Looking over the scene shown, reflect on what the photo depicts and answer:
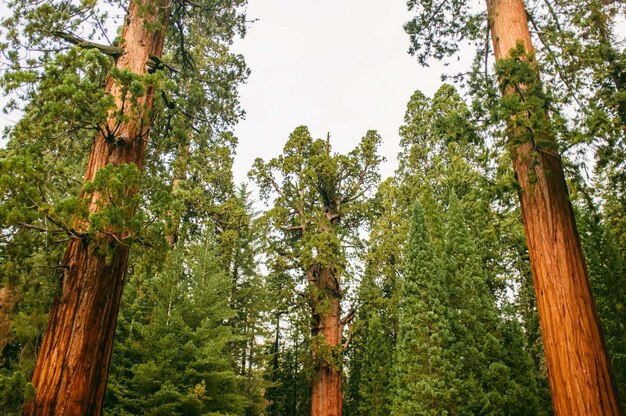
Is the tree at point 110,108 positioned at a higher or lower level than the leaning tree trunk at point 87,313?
higher

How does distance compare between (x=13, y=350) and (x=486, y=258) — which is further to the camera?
(x=486, y=258)

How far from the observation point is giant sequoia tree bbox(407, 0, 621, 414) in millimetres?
3802

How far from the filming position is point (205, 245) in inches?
584

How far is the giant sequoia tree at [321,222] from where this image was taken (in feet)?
46.4

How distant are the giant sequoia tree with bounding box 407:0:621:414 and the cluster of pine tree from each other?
0.08 feet

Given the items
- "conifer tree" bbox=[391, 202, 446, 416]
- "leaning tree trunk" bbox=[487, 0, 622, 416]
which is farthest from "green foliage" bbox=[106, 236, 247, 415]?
"leaning tree trunk" bbox=[487, 0, 622, 416]

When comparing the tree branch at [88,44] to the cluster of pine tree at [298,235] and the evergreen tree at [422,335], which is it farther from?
the evergreen tree at [422,335]

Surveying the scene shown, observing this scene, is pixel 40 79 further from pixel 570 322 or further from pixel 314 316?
pixel 314 316

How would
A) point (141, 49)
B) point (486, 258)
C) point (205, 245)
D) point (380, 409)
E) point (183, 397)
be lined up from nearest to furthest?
point (141, 49), point (183, 397), point (205, 245), point (380, 409), point (486, 258)

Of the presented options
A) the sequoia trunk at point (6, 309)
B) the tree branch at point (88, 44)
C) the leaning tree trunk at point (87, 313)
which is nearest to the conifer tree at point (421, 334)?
the sequoia trunk at point (6, 309)

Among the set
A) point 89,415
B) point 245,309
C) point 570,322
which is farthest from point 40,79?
point 245,309

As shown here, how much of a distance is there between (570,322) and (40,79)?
584 centimetres

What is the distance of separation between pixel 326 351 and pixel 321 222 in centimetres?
441

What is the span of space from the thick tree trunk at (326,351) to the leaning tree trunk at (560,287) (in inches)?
409
